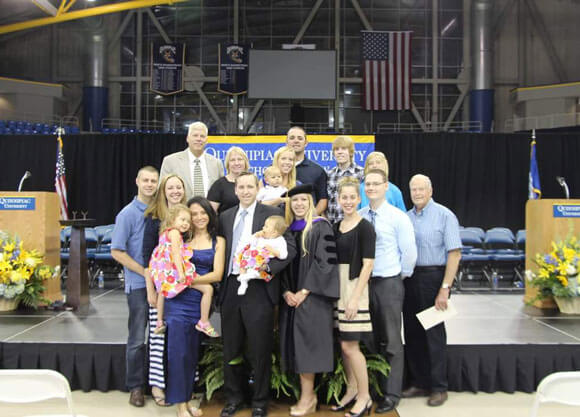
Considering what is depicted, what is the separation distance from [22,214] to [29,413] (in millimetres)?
3008

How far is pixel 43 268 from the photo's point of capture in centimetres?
599

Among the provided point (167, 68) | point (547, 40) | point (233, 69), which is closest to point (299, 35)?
point (233, 69)

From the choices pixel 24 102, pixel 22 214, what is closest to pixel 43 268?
pixel 22 214

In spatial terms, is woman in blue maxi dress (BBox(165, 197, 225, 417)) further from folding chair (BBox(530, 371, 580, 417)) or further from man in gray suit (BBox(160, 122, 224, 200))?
folding chair (BBox(530, 371, 580, 417))

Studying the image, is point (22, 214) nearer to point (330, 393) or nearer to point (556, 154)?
point (330, 393)

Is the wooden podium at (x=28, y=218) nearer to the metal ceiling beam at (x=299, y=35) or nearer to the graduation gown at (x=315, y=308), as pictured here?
the graduation gown at (x=315, y=308)

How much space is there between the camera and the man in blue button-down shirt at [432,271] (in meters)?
3.92

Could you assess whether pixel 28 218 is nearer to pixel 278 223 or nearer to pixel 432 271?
pixel 278 223

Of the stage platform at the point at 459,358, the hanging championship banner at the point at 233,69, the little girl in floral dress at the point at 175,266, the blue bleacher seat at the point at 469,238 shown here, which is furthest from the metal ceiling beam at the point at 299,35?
the little girl in floral dress at the point at 175,266

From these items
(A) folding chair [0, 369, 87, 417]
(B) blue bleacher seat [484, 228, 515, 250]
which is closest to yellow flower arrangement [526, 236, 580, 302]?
(B) blue bleacher seat [484, 228, 515, 250]

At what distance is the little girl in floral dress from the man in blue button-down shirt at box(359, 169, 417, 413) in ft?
3.69

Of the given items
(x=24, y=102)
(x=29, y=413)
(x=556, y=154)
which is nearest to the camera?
(x=29, y=413)

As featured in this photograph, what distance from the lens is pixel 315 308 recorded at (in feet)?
11.6

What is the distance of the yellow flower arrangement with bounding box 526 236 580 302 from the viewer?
5.57 meters
